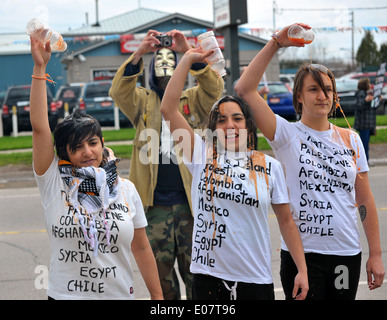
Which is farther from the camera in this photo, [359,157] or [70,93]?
[70,93]

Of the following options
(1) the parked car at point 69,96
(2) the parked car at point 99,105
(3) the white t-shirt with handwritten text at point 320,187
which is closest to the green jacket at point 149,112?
(3) the white t-shirt with handwritten text at point 320,187

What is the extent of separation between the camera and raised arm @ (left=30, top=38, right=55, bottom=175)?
9.09ft

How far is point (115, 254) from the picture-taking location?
2.84m

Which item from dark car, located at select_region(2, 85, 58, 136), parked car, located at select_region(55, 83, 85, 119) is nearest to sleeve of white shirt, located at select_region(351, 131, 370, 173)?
dark car, located at select_region(2, 85, 58, 136)

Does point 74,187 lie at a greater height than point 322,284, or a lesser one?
greater

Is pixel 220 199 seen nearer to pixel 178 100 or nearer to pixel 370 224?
pixel 178 100

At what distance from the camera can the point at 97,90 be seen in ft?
68.6

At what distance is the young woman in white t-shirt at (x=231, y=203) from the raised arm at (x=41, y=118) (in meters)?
0.64

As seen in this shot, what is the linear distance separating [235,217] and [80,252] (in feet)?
2.49

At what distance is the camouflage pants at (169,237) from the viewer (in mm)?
4062

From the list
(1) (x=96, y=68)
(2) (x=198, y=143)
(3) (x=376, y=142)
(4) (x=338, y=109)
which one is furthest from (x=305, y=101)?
(1) (x=96, y=68)

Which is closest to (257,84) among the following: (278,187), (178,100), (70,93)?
(178,100)

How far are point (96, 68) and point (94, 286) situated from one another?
31.0 meters
